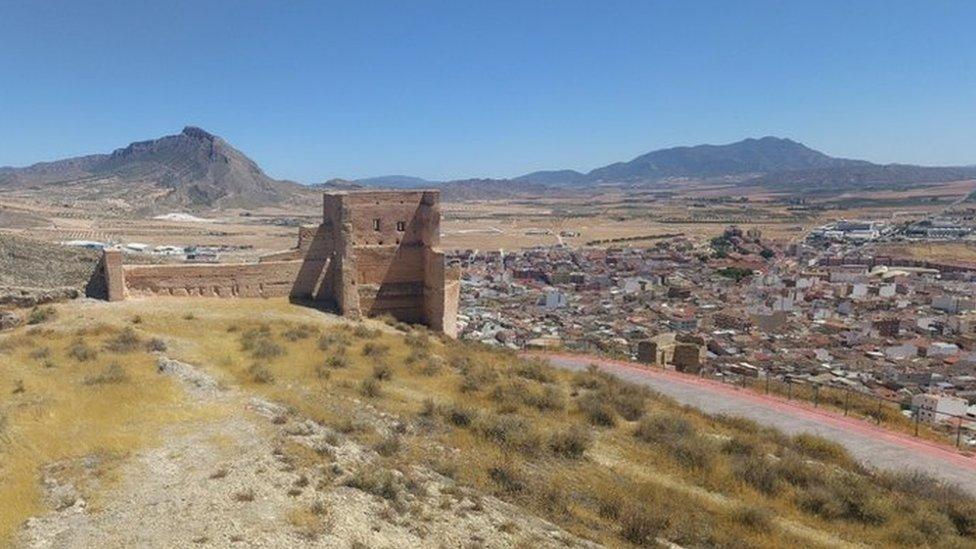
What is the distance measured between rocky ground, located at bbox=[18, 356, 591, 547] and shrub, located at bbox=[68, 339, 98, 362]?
443 centimetres

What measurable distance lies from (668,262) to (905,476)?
177 ft

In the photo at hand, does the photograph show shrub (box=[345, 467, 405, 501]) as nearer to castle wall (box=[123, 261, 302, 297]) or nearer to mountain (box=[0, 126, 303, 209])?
castle wall (box=[123, 261, 302, 297])

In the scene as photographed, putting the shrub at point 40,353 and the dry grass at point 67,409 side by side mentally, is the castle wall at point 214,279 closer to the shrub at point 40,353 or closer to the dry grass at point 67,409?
the dry grass at point 67,409

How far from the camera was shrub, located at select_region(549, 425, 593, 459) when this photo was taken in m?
12.5

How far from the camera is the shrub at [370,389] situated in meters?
14.2

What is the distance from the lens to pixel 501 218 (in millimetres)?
153750

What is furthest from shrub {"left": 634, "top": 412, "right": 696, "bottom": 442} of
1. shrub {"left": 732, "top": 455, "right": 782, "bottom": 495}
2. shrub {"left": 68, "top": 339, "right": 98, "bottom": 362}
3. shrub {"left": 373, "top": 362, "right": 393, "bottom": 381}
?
shrub {"left": 68, "top": 339, "right": 98, "bottom": 362}

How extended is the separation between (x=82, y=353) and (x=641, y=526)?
11.3 m

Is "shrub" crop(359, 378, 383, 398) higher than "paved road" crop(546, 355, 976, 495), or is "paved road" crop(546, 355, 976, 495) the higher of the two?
"shrub" crop(359, 378, 383, 398)

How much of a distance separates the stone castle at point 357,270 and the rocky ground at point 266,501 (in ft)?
34.3

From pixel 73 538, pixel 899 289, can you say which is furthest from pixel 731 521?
pixel 899 289

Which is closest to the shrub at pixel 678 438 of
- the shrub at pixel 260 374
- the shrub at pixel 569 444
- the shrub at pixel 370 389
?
the shrub at pixel 569 444

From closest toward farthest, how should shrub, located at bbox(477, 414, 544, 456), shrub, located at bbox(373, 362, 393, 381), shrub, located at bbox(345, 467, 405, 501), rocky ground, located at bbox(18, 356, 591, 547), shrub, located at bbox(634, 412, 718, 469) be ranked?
1. rocky ground, located at bbox(18, 356, 591, 547)
2. shrub, located at bbox(345, 467, 405, 501)
3. shrub, located at bbox(477, 414, 544, 456)
4. shrub, located at bbox(634, 412, 718, 469)
5. shrub, located at bbox(373, 362, 393, 381)

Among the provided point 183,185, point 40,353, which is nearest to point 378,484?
point 40,353
